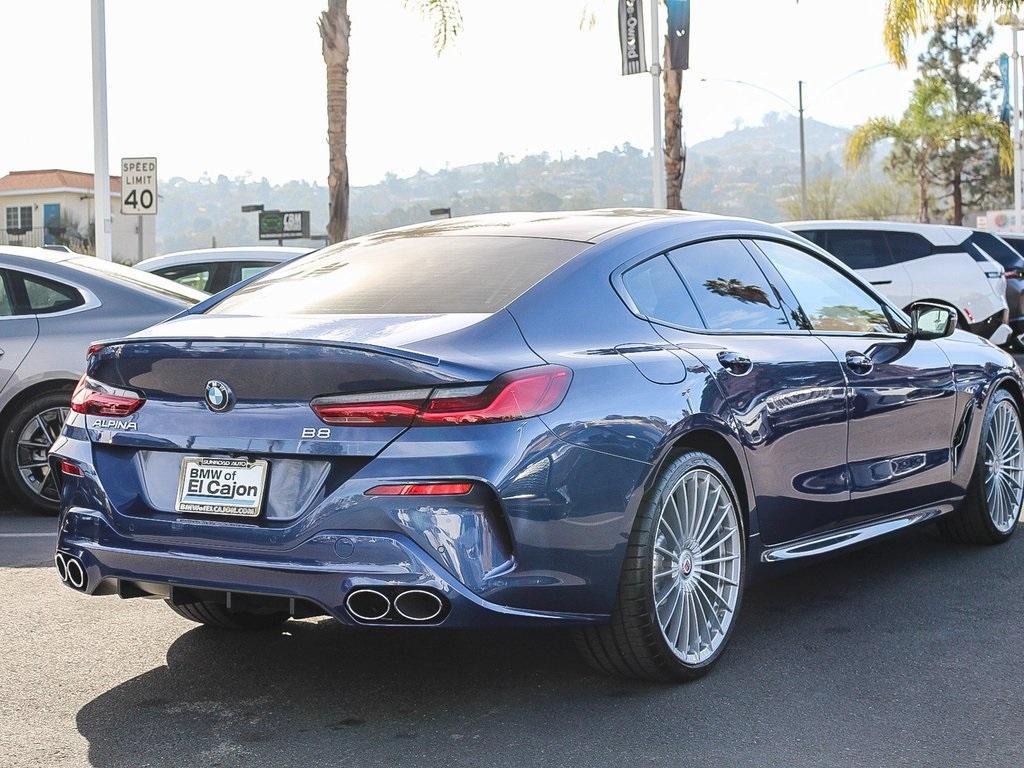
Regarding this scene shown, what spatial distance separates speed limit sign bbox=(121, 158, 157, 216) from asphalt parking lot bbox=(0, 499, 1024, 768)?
11641mm

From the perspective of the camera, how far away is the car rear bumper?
3.94m

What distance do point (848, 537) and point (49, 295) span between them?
16.4 ft

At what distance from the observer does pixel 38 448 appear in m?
8.37

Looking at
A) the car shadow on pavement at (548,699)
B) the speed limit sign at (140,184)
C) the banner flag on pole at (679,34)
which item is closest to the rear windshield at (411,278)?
the car shadow on pavement at (548,699)

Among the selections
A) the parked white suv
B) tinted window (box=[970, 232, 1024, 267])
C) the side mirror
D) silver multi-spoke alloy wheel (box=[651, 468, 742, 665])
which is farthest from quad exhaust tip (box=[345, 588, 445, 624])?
tinted window (box=[970, 232, 1024, 267])

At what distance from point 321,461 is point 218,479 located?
35cm

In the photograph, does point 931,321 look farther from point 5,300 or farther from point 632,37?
point 632,37

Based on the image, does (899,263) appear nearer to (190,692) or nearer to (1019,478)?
(1019,478)

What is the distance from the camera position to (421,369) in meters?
3.98

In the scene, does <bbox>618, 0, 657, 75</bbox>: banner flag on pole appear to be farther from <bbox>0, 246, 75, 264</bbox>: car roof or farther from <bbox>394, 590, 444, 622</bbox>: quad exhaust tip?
<bbox>394, 590, 444, 622</bbox>: quad exhaust tip

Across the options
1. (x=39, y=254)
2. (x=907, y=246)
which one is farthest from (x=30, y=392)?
(x=907, y=246)

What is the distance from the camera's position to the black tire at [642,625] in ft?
14.3

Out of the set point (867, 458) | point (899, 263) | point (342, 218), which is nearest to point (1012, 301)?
point (899, 263)

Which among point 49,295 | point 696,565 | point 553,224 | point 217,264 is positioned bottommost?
point 696,565
